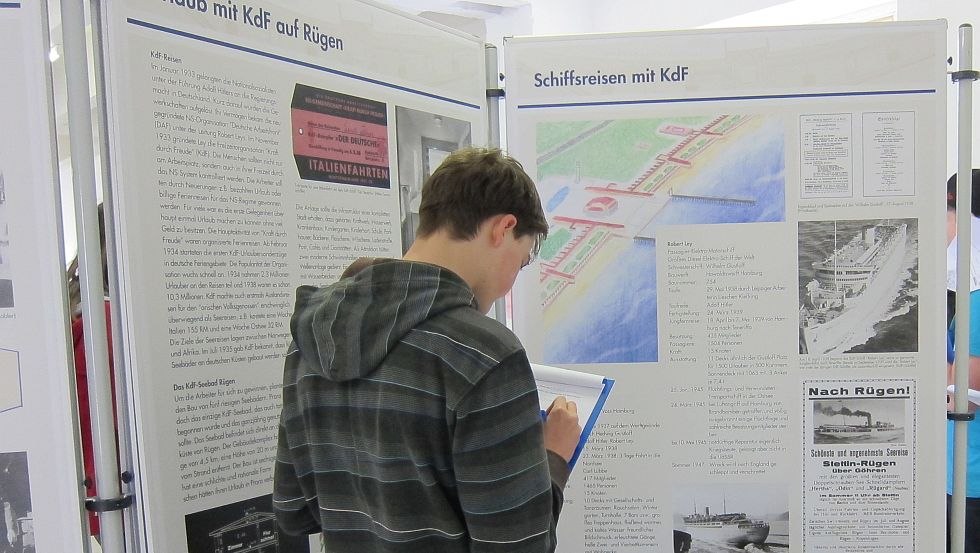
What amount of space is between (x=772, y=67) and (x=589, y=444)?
103cm

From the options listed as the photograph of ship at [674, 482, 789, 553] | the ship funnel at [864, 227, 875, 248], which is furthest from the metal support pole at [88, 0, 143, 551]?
the ship funnel at [864, 227, 875, 248]

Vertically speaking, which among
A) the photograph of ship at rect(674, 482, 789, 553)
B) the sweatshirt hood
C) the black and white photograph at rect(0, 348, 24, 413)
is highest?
the sweatshirt hood

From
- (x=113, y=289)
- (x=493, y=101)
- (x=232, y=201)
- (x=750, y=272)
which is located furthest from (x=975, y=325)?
(x=113, y=289)

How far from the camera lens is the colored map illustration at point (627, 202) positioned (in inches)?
71.2

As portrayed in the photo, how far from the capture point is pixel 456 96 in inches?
72.3

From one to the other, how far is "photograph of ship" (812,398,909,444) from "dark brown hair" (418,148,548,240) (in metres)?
1.15

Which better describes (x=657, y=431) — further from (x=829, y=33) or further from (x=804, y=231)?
(x=829, y=33)

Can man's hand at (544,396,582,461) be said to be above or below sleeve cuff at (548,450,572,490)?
above

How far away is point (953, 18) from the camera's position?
9.90 feet

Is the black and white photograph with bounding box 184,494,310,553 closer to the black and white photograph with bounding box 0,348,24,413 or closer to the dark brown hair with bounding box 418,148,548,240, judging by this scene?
the black and white photograph with bounding box 0,348,24,413

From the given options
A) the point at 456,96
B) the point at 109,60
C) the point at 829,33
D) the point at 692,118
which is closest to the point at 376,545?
the point at 109,60

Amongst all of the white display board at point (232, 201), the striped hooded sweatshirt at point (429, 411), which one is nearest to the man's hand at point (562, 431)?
the striped hooded sweatshirt at point (429, 411)

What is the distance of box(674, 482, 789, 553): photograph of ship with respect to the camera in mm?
1836

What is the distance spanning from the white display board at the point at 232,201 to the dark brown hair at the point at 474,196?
520 millimetres
